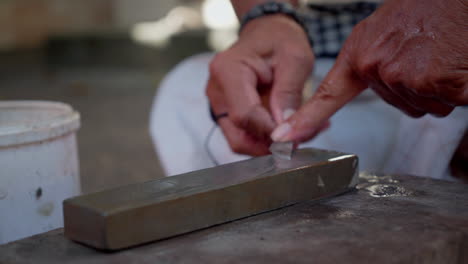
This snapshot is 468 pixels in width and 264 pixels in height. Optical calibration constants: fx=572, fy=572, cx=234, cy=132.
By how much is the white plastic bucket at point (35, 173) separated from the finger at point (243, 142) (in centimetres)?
35

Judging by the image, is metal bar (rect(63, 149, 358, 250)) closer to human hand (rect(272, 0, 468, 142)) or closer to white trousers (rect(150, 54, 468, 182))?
human hand (rect(272, 0, 468, 142))

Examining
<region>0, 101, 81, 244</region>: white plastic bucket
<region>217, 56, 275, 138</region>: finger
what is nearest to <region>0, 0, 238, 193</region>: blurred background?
<region>217, 56, 275, 138</region>: finger

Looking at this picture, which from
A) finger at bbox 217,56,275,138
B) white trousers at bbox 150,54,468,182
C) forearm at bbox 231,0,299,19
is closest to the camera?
finger at bbox 217,56,275,138

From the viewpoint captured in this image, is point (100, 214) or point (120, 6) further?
point (120, 6)

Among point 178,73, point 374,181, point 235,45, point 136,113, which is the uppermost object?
point 235,45

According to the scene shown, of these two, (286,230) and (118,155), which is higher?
Answer: (286,230)

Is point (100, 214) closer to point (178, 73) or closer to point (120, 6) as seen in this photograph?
point (178, 73)

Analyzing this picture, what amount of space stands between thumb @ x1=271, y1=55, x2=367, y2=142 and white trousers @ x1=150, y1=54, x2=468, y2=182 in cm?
40

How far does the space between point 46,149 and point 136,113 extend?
Result: 117 inches

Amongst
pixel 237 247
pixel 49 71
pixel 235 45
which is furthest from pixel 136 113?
pixel 237 247

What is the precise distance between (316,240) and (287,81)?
0.54 m

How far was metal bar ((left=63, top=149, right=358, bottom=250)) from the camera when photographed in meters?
0.70

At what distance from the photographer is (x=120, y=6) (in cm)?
602

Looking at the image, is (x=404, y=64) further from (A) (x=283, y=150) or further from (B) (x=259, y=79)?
(B) (x=259, y=79)
